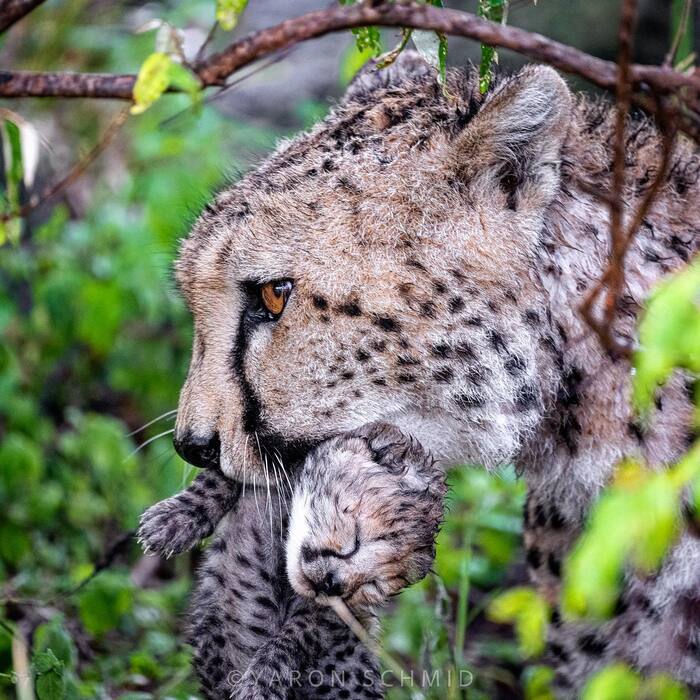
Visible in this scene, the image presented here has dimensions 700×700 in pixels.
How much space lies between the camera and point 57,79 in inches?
110

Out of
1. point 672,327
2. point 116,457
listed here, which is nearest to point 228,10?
point 672,327

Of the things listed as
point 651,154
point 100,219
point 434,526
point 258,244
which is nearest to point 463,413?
point 434,526

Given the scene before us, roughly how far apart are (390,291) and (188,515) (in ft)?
2.64

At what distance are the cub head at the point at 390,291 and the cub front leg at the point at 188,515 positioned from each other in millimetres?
140

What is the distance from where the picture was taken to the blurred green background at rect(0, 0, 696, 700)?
3.75 meters

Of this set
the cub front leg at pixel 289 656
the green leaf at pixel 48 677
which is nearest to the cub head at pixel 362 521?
the cub front leg at pixel 289 656

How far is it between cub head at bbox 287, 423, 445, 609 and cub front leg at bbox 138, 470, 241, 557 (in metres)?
0.36

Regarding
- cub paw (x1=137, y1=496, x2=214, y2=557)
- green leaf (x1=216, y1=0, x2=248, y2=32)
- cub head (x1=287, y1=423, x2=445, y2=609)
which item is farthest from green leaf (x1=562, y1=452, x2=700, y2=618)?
cub paw (x1=137, y1=496, x2=214, y2=557)

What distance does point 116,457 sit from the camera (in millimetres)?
4859

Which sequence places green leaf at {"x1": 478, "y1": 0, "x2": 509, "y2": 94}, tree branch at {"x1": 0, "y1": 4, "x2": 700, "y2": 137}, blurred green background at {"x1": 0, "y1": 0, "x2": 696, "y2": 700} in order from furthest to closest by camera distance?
blurred green background at {"x1": 0, "y1": 0, "x2": 696, "y2": 700}
green leaf at {"x1": 478, "y1": 0, "x2": 509, "y2": 94}
tree branch at {"x1": 0, "y1": 4, "x2": 700, "y2": 137}

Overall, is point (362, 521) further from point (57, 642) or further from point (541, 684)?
point (541, 684)

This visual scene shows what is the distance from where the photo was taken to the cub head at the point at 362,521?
103 inches

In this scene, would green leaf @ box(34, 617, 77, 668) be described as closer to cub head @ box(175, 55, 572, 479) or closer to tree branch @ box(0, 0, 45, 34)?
cub head @ box(175, 55, 572, 479)

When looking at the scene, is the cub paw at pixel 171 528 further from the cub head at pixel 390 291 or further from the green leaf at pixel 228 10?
the green leaf at pixel 228 10
